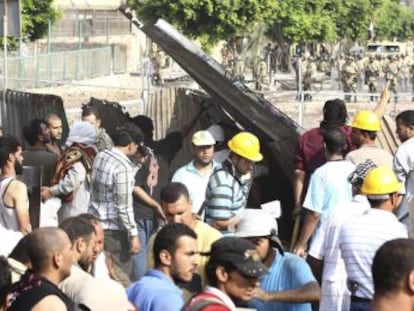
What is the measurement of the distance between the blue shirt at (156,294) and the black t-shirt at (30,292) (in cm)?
34

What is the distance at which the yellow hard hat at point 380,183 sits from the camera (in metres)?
6.84

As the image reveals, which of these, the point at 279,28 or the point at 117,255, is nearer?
the point at 117,255

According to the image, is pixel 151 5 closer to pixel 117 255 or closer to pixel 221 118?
pixel 221 118

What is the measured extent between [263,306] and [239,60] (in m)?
40.7

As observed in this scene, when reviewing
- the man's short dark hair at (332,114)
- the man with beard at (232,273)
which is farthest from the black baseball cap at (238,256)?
the man's short dark hair at (332,114)

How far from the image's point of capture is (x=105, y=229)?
9250 mm

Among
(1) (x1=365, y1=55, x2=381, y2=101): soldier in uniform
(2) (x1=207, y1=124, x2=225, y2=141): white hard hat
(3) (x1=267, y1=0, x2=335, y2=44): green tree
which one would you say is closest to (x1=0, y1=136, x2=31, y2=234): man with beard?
(2) (x1=207, y1=124, x2=225, y2=141): white hard hat

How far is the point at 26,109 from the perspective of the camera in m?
14.8

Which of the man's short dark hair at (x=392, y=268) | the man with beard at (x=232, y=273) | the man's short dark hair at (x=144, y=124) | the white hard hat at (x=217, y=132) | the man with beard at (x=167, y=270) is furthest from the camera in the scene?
the man's short dark hair at (x=144, y=124)

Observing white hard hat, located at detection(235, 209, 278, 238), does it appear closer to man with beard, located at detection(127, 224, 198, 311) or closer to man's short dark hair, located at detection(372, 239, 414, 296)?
man with beard, located at detection(127, 224, 198, 311)

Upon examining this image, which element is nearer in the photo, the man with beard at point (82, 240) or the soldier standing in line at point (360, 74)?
the man with beard at point (82, 240)

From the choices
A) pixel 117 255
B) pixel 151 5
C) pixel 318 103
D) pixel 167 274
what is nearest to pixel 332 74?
pixel 151 5

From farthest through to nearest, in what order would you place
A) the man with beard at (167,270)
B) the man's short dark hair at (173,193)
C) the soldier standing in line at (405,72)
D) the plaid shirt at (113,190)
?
the soldier standing in line at (405,72) → the plaid shirt at (113,190) → the man's short dark hair at (173,193) → the man with beard at (167,270)

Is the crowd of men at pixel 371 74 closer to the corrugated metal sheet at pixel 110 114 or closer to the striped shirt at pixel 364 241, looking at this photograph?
the corrugated metal sheet at pixel 110 114
